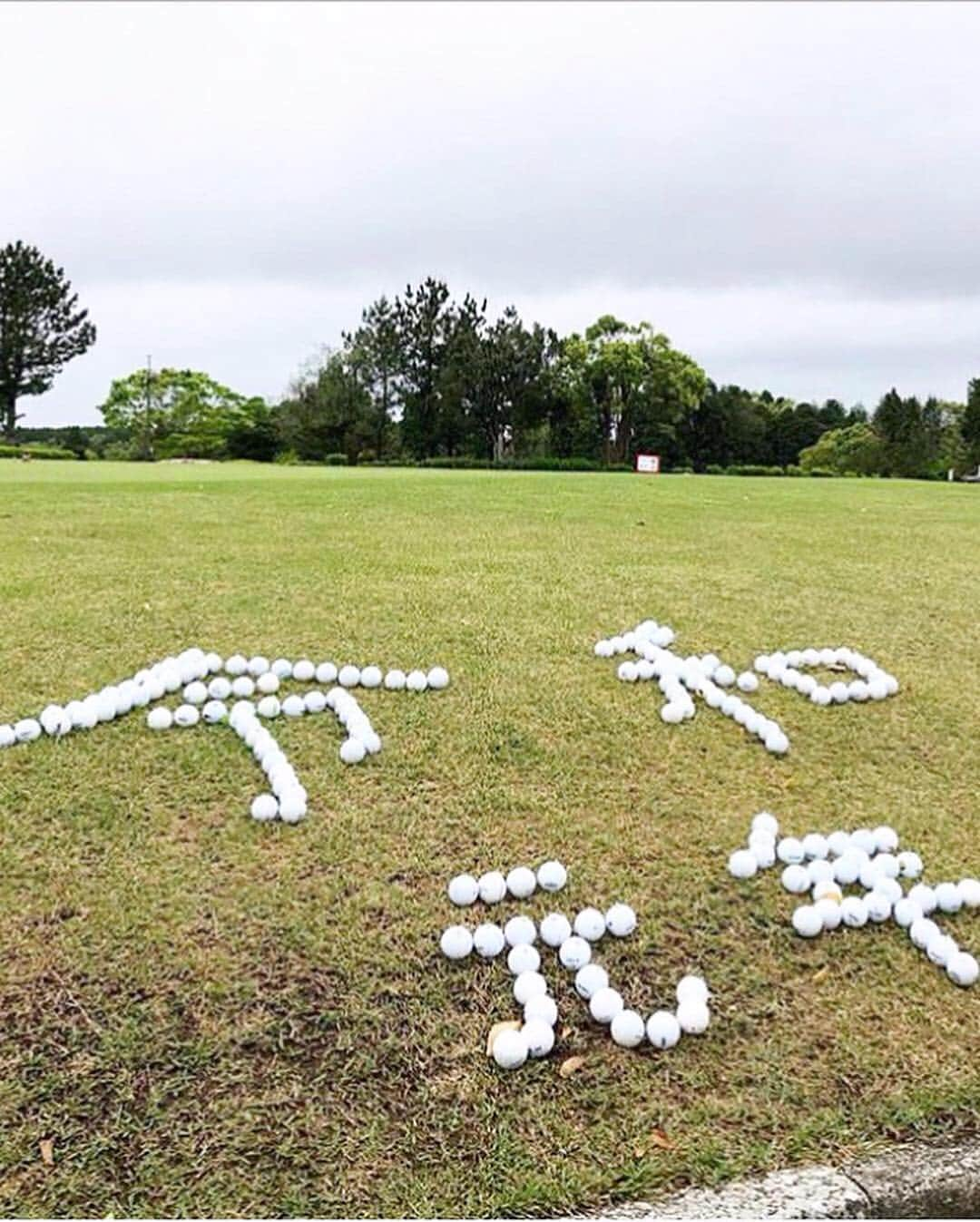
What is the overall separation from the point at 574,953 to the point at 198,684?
182cm

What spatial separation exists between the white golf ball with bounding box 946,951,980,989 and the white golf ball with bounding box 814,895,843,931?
26 centimetres

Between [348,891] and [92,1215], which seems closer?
[92,1215]

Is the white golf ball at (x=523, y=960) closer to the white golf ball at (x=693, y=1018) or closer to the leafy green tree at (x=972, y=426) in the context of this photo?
the white golf ball at (x=693, y=1018)

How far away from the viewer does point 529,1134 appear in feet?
6.14

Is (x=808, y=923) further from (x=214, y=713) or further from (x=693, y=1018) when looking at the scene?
(x=214, y=713)

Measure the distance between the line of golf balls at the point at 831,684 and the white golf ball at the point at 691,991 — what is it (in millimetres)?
1745

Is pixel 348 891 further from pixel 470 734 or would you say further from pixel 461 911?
pixel 470 734

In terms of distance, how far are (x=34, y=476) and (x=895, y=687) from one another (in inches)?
464

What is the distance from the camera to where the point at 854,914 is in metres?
2.49

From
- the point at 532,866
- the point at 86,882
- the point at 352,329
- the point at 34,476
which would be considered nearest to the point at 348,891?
the point at 532,866

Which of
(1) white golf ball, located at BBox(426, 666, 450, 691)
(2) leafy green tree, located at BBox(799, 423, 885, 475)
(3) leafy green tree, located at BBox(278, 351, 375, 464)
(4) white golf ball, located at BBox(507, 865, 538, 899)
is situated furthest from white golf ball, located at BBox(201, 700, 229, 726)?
(3) leafy green tree, located at BBox(278, 351, 375, 464)

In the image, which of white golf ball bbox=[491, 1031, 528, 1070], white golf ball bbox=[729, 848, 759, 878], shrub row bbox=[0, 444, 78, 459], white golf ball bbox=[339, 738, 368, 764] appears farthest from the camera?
shrub row bbox=[0, 444, 78, 459]

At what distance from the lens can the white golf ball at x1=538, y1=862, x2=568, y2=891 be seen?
8.32ft

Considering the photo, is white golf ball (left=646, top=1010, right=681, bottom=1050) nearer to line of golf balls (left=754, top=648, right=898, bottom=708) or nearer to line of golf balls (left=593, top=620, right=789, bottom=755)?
line of golf balls (left=593, top=620, right=789, bottom=755)
